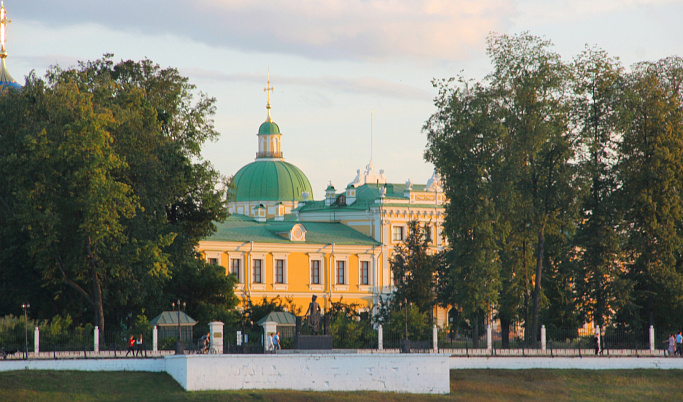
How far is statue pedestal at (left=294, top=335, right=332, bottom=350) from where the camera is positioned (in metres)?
41.2

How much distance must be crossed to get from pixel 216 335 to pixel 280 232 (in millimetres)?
38260

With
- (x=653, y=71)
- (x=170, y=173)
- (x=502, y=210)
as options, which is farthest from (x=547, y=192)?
(x=170, y=173)

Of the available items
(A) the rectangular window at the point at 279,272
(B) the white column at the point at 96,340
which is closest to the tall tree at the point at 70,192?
(B) the white column at the point at 96,340

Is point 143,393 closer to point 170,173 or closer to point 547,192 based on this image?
point 170,173

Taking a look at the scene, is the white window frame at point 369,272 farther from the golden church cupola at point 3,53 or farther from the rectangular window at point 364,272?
the golden church cupola at point 3,53

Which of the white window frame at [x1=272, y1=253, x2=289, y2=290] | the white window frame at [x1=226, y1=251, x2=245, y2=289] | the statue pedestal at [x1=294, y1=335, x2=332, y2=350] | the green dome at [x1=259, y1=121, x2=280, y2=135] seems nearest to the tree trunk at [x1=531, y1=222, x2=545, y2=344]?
the statue pedestal at [x1=294, y1=335, x2=332, y2=350]

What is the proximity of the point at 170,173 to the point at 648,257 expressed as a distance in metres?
21.1

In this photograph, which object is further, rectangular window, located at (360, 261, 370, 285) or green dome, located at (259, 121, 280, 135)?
green dome, located at (259, 121, 280, 135)

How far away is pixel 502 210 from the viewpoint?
48.2m

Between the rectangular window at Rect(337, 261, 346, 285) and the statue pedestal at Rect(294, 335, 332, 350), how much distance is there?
132ft

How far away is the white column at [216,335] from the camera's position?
4203 cm

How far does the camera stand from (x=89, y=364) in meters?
37.8

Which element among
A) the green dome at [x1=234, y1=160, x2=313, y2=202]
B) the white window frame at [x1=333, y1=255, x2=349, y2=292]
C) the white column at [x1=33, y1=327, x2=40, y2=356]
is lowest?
the white column at [x1=33, y1=327, x2=40, y2=356]

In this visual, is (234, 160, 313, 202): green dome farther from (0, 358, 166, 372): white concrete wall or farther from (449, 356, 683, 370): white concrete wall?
(0, 358, 166, 372): white concrete wall
